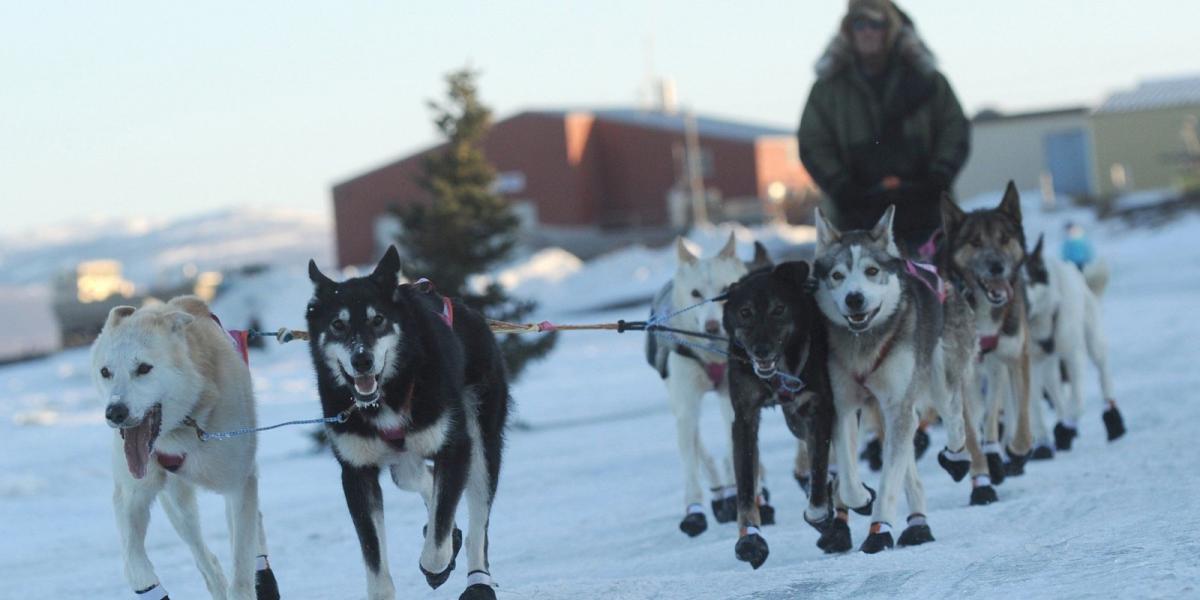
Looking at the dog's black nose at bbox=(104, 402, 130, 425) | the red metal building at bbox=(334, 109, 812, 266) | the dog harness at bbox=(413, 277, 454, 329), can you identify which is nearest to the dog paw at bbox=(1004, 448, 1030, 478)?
the dog harness at bbox=(413, 277, 454, 329)

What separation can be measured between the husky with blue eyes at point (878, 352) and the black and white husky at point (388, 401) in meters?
1.48

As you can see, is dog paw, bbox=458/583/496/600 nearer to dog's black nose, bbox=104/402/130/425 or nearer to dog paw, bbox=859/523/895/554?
dog's black nose, bbox=104/402/130/425

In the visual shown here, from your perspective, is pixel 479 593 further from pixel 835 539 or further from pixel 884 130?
pixel 884 130

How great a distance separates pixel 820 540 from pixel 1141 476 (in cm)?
182

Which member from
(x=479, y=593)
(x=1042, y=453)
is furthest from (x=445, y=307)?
(x=1042, y=453)

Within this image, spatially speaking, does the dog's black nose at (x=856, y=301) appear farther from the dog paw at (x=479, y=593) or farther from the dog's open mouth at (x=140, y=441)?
the dog's open mouth at (x=140, y=441)

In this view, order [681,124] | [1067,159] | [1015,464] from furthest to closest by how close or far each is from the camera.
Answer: [681,124]
[1067,159]
[1015,464]

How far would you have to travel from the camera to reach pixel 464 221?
60.3ft

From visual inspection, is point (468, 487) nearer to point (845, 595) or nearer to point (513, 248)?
point (845, 595)

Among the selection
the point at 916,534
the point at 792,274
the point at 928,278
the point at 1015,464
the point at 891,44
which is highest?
the point at 891,44

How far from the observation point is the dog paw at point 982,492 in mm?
7586

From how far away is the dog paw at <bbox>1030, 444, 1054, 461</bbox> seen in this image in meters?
9.27

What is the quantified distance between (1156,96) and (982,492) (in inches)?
1761

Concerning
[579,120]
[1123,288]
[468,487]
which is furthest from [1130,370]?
[579,120]
